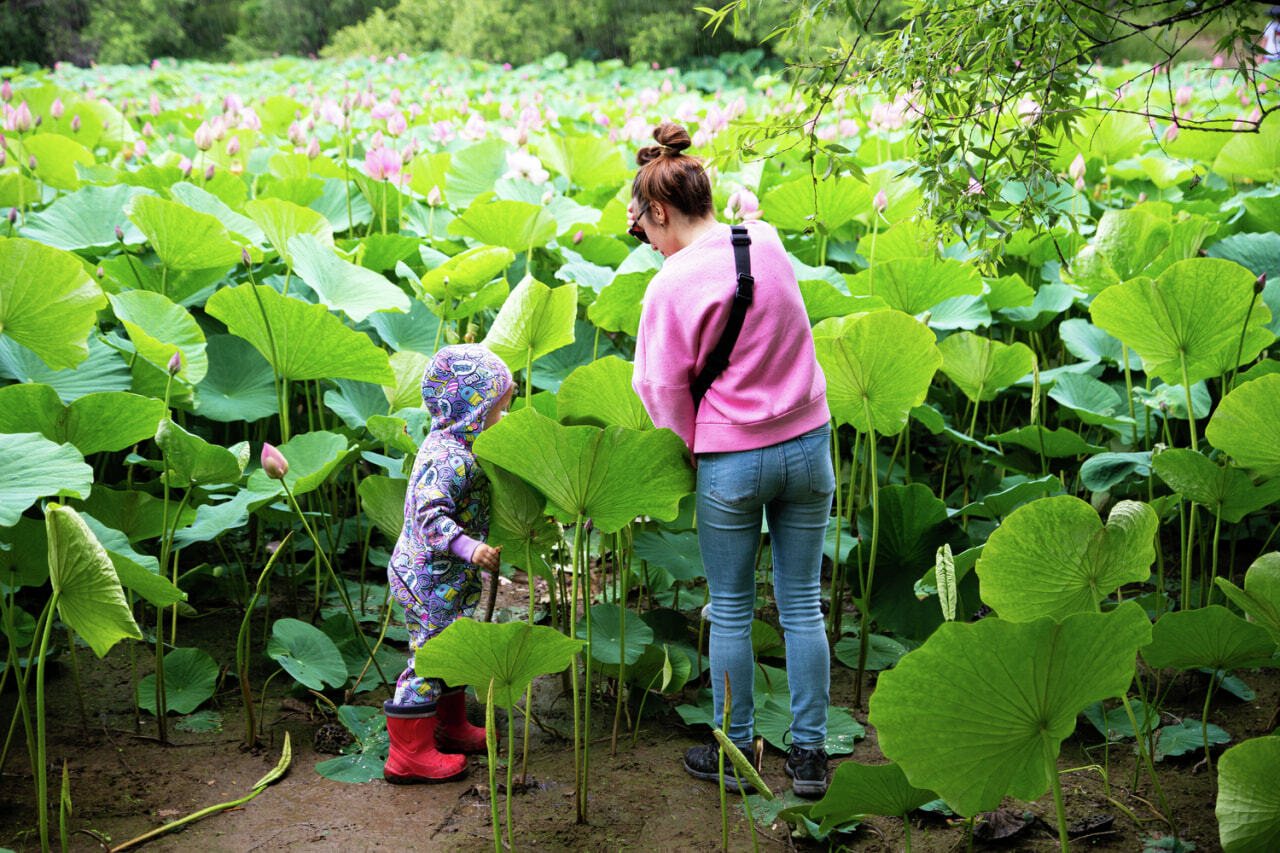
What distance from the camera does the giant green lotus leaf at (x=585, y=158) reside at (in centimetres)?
370

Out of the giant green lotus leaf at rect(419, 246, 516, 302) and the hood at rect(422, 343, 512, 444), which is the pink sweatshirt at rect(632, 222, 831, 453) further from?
the giant green lotus leaf at rect(419, 246, 516, 302)

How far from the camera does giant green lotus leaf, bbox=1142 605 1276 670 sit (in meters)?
1.62

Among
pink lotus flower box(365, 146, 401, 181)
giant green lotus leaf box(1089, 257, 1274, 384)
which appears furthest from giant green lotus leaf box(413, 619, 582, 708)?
pink lotus flower box(365, 146, 401, 181)

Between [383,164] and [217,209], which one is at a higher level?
[383,164]

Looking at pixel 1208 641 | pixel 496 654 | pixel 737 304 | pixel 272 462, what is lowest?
pixel 1208 641

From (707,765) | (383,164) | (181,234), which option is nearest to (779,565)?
(707,765)

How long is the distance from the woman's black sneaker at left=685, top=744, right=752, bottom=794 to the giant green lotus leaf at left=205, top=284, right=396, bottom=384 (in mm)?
1005

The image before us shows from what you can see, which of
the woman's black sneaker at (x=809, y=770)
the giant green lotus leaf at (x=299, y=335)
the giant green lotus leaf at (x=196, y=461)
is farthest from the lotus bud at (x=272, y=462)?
the woman's black sneaker at (x=809, y=770)

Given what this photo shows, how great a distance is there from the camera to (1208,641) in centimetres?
168

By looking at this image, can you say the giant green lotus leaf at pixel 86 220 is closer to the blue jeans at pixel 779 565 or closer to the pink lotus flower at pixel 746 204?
the pink lotus flower at pixel 746 204

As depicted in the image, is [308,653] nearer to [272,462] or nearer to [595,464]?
[272,462]

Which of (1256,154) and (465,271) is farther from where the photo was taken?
(1256,154)

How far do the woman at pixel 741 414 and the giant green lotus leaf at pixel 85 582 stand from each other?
87cm

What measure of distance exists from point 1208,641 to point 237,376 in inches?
84.4
